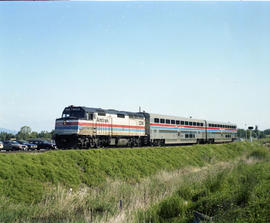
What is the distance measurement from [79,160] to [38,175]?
4499 mm

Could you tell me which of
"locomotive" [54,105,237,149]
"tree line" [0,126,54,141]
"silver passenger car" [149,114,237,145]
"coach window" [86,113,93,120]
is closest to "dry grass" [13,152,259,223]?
"locomotive" [54,105,237,149]

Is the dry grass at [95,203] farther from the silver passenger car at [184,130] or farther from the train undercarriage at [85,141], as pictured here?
the silver passenger car at [184,130]

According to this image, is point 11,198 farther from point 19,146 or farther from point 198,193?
point 19,146

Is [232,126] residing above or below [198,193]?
above

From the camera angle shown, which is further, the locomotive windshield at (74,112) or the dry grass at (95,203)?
the locomotive windshield at (74,112)

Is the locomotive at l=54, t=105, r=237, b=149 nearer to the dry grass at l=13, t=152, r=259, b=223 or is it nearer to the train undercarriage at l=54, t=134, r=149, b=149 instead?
the train undercarriage at l=54, t=134, r=149, b=149

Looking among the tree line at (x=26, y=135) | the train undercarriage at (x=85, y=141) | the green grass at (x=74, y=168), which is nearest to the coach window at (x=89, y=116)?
the train undercarriage at (x=85, y=141)

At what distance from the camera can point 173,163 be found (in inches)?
1259

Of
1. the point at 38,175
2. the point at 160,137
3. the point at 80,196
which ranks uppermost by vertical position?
the point at 160,137

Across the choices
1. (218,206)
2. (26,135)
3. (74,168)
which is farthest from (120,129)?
(26,135)

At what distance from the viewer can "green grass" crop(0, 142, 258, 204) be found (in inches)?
645

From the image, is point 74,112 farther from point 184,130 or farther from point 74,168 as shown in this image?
point 184,130

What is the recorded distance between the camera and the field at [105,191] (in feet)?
45.2

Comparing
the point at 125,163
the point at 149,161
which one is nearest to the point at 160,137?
the point at 149,161
